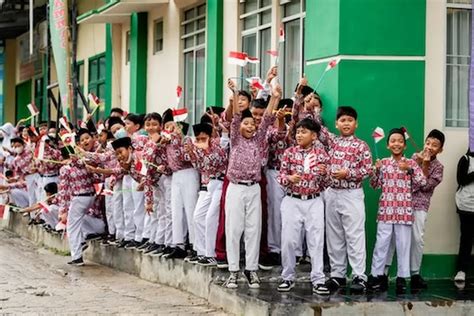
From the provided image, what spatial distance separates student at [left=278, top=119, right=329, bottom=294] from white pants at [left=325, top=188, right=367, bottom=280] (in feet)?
0.90

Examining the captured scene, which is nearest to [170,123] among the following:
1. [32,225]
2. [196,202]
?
[196,202]

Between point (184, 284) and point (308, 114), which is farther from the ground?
point (308, 114)

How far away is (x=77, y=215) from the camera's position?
15.5 meters

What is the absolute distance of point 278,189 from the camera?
460 inches

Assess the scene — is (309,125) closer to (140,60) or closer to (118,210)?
(118,210)

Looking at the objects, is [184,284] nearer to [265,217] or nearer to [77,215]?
[265,217]

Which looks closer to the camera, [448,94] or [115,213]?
[448,94]

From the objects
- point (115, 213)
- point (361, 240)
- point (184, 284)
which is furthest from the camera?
point (115, 213)

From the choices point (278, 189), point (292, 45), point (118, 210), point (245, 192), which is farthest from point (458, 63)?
point (118, 210)

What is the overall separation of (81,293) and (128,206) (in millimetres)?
2252

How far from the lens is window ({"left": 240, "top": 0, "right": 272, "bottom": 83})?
1439cm

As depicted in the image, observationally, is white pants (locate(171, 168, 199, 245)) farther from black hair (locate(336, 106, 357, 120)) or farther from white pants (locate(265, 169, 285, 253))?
black hair (locate(336, 106, 357, 120))

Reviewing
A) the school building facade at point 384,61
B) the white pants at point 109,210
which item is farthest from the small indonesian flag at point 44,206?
the school building facade at point 384,61

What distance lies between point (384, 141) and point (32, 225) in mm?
10795
